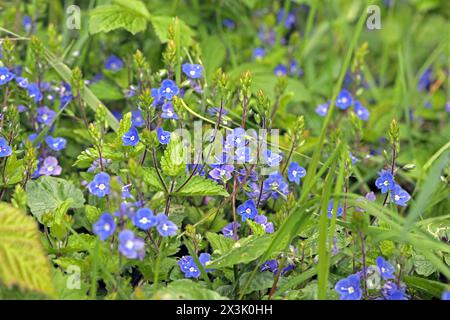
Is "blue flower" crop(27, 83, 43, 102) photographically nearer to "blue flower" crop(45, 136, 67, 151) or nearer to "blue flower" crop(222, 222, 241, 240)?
"blue flower" crop(45, 136, 67, 151)

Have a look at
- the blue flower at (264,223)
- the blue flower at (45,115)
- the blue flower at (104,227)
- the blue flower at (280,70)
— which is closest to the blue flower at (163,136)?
the blue flower at (264,223)

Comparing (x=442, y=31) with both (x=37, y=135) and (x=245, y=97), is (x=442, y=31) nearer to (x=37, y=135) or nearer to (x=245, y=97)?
(x=245, y=97)

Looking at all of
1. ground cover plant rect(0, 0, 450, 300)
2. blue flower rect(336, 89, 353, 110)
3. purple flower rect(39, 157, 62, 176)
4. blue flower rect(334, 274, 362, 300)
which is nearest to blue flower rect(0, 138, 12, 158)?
ground cover plant rect(0, 0, 450, 300)

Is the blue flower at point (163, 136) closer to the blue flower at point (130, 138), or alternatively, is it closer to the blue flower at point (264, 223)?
the blue flower at point (130, 138)

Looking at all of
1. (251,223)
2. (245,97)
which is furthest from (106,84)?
(251,223)

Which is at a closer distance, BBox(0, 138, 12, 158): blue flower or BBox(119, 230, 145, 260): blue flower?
BBox(119, 230, 145, 260): blue flower

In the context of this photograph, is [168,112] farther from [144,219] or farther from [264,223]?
[144,219]

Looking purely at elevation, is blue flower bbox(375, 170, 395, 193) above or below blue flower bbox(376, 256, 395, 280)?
above
